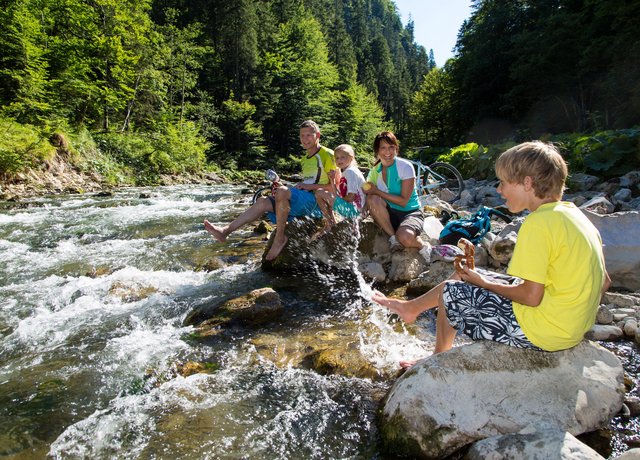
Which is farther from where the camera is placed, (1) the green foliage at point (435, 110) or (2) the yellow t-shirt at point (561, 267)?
(1) the green foliage at point (435, 110)

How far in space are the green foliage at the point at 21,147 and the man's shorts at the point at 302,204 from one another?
1296cm

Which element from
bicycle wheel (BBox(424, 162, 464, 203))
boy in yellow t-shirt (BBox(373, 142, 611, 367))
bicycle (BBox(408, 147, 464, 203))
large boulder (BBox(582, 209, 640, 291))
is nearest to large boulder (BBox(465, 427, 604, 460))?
boy in yellow t-shirt (BBox(373, 142, 611, 367))

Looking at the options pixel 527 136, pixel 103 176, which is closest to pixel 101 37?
pixel 103 176

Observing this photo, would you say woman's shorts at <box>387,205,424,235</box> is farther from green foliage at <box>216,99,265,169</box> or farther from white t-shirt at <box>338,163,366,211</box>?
green foliage at <box>216,99,265,169</box>

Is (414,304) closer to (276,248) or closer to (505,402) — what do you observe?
(505,402)

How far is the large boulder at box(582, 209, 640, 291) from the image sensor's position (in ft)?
14.9

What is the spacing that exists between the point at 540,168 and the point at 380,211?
11.5 ft

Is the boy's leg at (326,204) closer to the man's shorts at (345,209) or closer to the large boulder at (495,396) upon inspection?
the man's shorts at (345,209)

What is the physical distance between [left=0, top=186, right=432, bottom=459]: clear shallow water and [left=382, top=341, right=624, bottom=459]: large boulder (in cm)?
34

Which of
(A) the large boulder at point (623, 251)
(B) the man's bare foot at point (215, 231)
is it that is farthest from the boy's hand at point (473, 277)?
(B) the man's bare foot at point (215, 231)

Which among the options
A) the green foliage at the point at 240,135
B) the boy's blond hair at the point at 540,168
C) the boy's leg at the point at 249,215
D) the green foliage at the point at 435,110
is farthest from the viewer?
the green foliage at the point at 435,110

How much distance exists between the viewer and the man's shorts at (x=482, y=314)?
2.44 metres

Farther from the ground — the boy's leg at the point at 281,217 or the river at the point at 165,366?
the boy's leg at the point at 281,217

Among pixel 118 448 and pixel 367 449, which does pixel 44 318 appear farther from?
pixel 367 449
